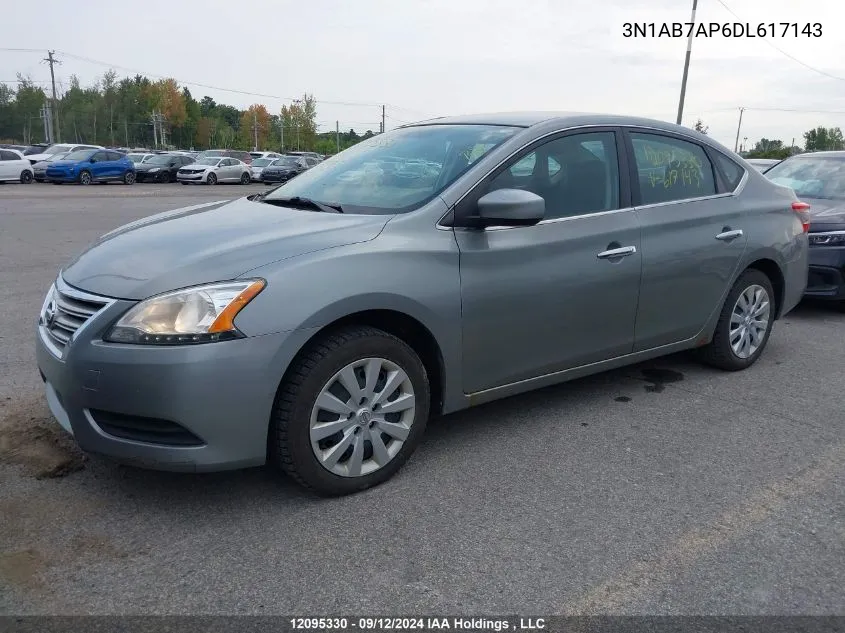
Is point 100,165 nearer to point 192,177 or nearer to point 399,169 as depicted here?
point 192,177

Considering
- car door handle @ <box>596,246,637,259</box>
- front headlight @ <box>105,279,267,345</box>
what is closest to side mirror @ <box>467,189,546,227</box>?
car door handle @ <box>596,246,637,259</box>

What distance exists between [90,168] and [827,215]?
94.5ft

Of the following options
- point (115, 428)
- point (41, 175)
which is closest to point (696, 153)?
point (115, 428)

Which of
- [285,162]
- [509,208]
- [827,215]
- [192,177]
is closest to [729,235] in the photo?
[509,208]

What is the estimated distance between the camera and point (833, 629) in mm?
2426

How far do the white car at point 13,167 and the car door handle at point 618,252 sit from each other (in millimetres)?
29631

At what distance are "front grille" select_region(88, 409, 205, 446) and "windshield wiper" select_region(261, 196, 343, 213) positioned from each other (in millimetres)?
1323

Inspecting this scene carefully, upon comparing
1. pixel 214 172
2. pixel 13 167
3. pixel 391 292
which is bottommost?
pixel 214 172

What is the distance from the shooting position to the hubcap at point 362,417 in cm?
312

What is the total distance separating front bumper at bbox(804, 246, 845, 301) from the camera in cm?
689

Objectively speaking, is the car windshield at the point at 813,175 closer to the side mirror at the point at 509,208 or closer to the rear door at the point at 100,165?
the side mirror at the point at 509,208

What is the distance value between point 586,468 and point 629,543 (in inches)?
26.8

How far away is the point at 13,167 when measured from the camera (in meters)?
28.3

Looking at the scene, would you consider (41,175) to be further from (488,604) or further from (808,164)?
(488,604)
